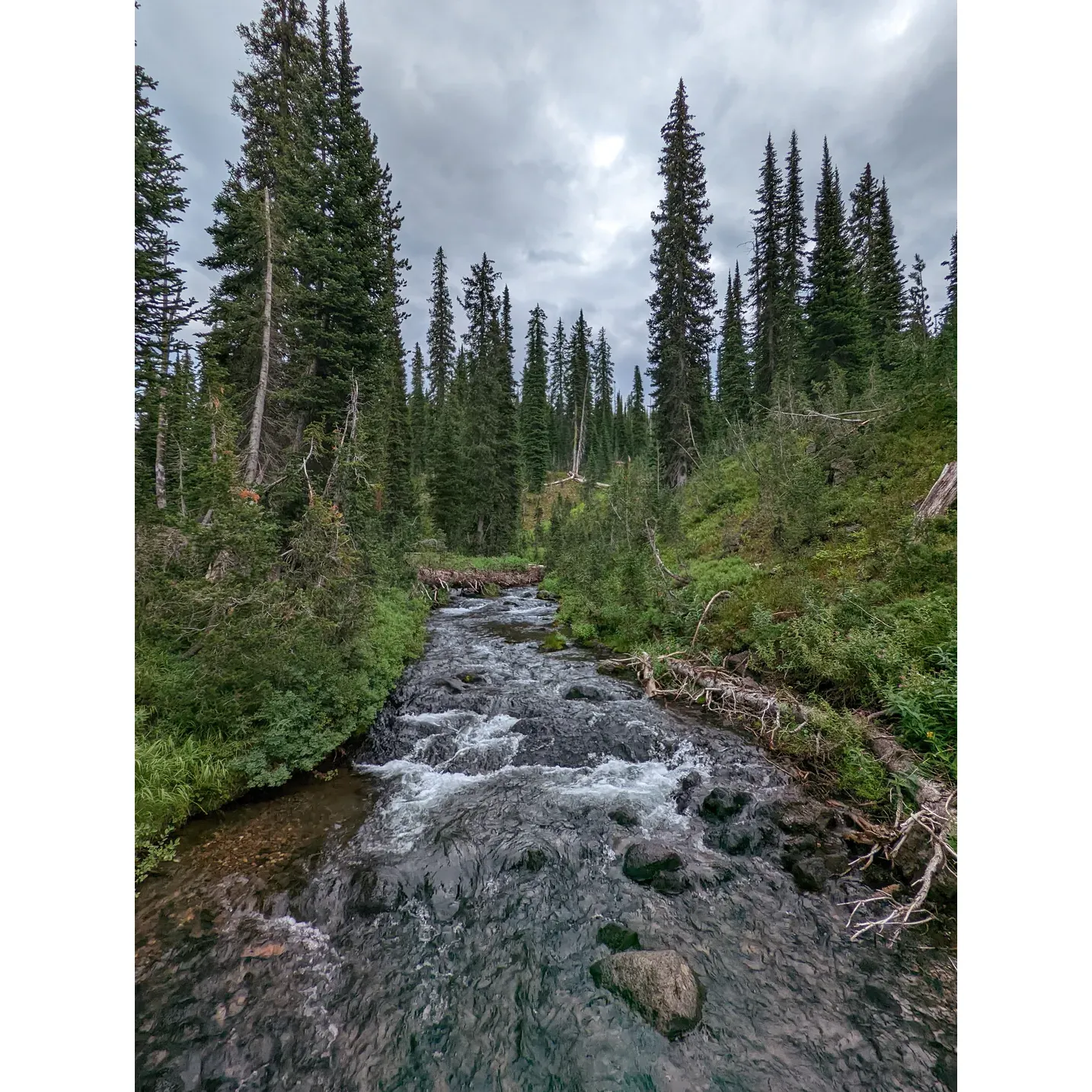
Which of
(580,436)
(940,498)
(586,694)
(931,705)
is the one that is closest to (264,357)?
(586,694)

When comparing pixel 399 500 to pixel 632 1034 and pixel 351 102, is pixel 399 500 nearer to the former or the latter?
pixel 351 102

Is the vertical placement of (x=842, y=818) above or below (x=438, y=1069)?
above

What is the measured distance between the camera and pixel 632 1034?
323 centimetres

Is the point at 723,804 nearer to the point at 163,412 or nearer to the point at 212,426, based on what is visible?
the point at 212,426

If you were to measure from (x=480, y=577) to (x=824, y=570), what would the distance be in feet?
58.2

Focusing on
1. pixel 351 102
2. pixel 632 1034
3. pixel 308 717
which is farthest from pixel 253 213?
pixel 632 1034

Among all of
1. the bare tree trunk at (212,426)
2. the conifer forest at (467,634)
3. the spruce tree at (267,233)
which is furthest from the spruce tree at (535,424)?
the bare tree trunk at (212,426)

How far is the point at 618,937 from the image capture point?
157 inches

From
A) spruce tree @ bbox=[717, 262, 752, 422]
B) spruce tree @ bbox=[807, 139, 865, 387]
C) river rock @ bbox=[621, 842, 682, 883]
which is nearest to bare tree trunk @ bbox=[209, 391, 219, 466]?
river rock @ bbox=[621, 842, 682, 883]

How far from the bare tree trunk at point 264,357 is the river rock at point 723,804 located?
37.2 ft

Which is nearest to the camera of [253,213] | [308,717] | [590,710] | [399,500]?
[308,717]

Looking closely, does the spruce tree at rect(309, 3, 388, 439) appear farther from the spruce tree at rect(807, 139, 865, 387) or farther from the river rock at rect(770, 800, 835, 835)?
the spruce tree at rect(807, 139, 865, 387)

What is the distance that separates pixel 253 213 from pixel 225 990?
1607 centimetres

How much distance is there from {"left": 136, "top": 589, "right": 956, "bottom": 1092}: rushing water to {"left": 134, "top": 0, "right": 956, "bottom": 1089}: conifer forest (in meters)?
0.04
